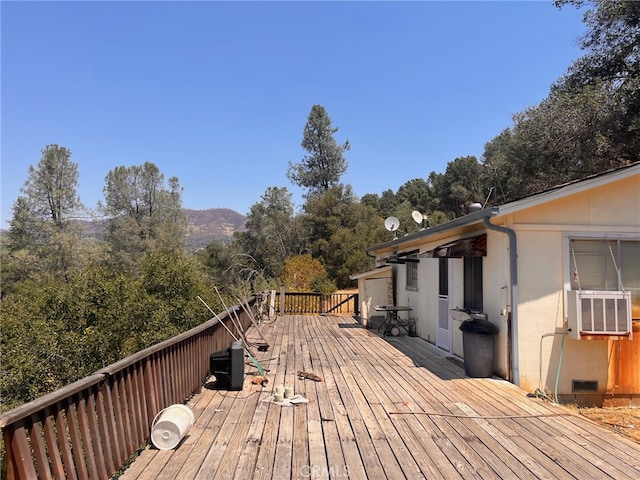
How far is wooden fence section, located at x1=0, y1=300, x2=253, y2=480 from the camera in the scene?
1.86m

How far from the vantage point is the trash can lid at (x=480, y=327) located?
17.6 ft

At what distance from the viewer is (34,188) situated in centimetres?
2911

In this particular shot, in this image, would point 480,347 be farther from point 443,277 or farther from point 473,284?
point 443,277

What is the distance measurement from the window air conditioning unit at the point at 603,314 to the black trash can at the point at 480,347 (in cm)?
103

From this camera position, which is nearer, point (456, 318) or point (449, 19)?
point (456, 318)

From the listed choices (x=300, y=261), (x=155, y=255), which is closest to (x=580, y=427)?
(x=155, y=255)

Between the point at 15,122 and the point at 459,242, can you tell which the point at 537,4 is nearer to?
the point at 459,242

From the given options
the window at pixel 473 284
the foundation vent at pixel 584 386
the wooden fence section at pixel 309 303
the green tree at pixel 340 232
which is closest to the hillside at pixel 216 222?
the green tree at pixel 340 232

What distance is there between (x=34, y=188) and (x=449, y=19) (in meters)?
30.7

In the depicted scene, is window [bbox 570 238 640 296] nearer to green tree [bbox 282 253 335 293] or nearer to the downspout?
the downspout

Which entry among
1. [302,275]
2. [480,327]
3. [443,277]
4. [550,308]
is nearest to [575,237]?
[550,308]

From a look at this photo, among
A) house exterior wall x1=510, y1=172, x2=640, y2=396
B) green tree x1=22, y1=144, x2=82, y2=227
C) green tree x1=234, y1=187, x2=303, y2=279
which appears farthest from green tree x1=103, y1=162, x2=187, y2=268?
house exterior wall x1=510, y1=172, x2=640, y2=396

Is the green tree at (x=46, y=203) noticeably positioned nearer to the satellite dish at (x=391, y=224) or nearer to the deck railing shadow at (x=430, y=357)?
the satellite dish at (x=391, y=224)

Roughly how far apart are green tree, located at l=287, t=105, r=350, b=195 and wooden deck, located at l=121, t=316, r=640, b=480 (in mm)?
31875
